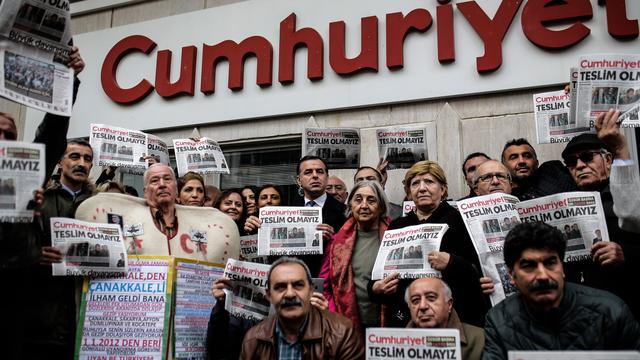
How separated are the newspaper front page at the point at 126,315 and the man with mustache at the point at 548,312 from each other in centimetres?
208

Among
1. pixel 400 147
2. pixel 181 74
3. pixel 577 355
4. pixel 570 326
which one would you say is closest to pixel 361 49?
pixel 400 147

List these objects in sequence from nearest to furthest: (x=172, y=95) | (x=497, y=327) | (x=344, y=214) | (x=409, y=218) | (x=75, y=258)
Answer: (x=497, y=327), (x=75, y=258), (x=409, y=218), (x=344, y=214), (x=172, y=95)

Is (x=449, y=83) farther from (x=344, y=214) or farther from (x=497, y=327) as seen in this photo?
(x=497, y=327)

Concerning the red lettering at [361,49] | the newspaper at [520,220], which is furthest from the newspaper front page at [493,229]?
the red lettering at [361,49]

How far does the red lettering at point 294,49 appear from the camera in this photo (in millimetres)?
8102

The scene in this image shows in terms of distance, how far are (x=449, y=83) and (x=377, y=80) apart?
96 centimetres

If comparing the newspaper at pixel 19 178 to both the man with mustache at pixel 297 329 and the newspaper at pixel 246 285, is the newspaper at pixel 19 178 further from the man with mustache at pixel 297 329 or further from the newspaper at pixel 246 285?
the man with mustache at pixel 297 329

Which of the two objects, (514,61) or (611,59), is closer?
(611,59)

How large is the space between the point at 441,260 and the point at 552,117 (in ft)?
7.62

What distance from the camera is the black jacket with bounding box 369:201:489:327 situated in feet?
11.8

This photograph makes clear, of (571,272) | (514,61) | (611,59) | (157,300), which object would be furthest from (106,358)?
(514,61)

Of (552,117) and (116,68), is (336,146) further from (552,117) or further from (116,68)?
(116,68)

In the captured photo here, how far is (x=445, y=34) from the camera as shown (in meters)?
7.45

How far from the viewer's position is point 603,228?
11.0 ft
